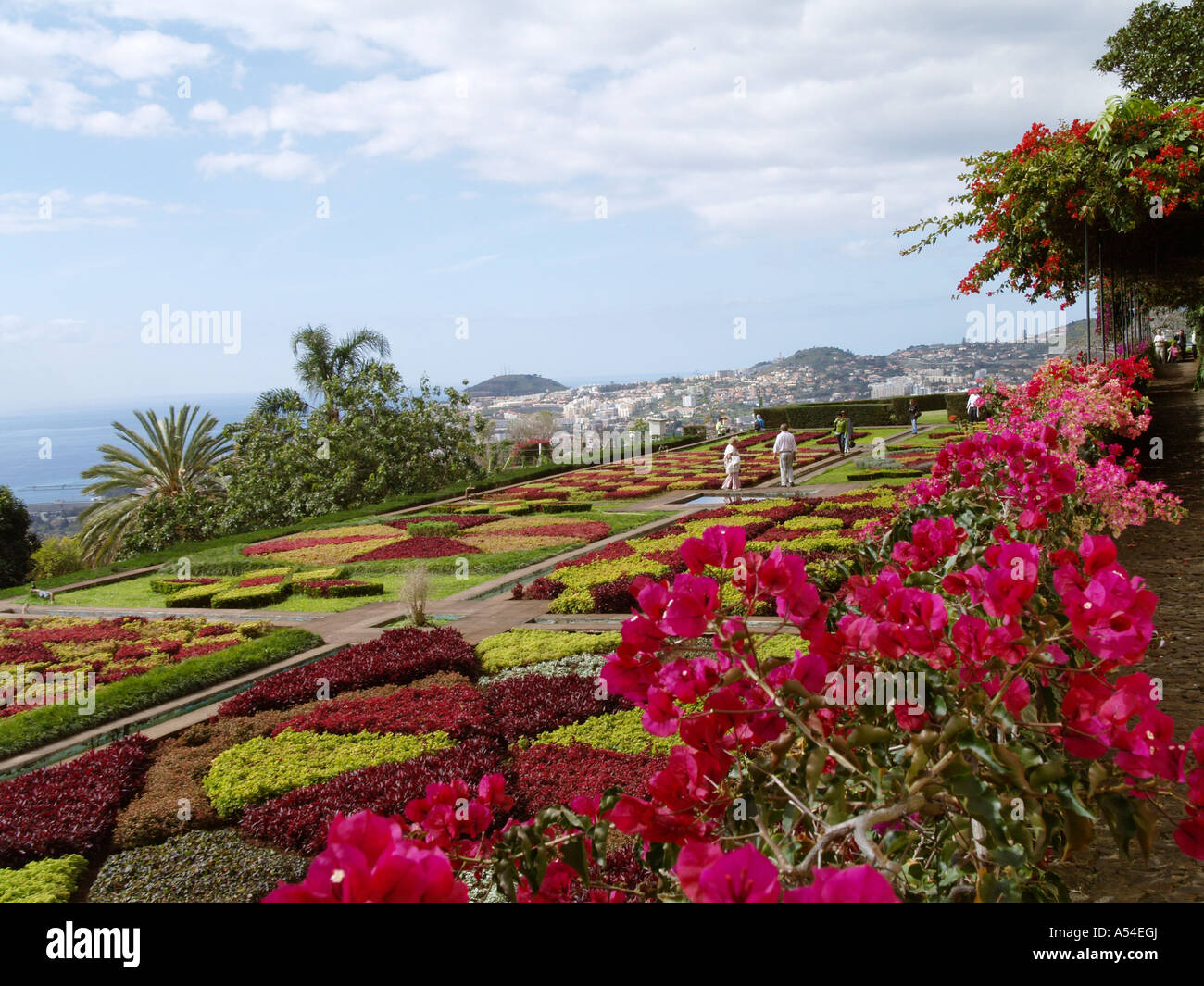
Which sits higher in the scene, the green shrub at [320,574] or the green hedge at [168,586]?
the green shrub at [320,574]

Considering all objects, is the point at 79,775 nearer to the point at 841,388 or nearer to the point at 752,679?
the point at 752,679

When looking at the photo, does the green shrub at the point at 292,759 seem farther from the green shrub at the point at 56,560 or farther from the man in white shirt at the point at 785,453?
the green shrub at the point at 56,560

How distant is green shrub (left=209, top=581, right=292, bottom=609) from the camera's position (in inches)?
353

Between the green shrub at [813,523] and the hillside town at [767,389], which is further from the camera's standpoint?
the hillside town at [767,389]

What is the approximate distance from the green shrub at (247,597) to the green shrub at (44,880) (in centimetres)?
561

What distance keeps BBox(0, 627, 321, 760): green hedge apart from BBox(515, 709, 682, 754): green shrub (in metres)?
2.82

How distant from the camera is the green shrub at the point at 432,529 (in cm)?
1297

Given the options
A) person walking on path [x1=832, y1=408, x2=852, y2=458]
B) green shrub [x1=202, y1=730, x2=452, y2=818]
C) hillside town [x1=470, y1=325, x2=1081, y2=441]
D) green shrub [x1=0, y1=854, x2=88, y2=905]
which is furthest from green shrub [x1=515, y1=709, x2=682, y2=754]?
hillside town [x1=470, y1=325, x2=1081, y2=441]

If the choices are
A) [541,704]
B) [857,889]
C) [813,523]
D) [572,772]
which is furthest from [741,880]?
[813,523]

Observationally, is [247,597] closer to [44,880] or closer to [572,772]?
[44,880]

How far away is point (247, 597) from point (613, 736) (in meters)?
5.99

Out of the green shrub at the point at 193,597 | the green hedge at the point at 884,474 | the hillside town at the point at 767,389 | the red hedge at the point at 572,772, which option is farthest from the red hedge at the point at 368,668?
the hillside town at the point at 767,389

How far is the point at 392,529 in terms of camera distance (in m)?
13.6
